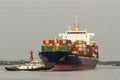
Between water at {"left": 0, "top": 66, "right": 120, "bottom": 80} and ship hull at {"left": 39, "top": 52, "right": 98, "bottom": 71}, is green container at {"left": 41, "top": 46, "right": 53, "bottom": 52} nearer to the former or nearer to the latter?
ship hull at {"left": 39, "top": 52, "right": 98, "bottom": 71}

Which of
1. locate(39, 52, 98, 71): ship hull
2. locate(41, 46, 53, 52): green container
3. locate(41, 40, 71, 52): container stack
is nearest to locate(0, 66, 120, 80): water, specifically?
locate(39, 52, 98, 71): ship hull

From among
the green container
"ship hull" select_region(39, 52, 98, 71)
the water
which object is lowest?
the water

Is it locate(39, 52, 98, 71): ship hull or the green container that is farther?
the green container

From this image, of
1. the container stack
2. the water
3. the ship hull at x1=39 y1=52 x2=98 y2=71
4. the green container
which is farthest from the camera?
the green container

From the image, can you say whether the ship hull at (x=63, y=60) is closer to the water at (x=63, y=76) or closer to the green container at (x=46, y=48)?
the green container at (x=46, y=48)

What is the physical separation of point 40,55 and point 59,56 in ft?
22.1

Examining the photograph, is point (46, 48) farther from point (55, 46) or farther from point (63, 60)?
point (63, 60)

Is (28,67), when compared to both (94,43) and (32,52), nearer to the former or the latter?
(32,52)

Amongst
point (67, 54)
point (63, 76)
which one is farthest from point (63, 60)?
point (63, 76)

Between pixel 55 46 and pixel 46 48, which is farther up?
pixel 55 46

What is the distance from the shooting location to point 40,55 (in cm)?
12500

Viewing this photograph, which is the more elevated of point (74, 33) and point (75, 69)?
point (74, 33)

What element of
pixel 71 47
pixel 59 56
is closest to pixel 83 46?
pixel 71 47

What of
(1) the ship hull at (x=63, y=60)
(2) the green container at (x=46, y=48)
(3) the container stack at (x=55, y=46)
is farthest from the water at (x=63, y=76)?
(2) the green container at (x=46, y=48)
